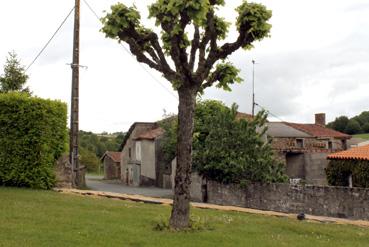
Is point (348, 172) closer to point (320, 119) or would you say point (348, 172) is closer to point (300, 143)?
point (300, 143)

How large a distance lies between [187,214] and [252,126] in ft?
48.0

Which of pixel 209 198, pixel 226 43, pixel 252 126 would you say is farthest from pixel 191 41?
pixel 209 198

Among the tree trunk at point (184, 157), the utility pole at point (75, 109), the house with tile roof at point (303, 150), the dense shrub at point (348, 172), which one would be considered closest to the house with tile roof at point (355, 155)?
the dense shrub at point (348, 172)

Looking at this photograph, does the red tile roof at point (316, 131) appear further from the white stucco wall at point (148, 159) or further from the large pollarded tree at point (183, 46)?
the large pollarded tree at point (183, 46)

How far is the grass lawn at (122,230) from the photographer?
1008 cm

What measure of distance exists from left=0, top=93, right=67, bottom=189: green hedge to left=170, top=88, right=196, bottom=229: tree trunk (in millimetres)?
9616

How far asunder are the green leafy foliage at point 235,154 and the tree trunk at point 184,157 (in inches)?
507

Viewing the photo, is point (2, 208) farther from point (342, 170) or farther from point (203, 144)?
point (342, 170)

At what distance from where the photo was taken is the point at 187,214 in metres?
12.1

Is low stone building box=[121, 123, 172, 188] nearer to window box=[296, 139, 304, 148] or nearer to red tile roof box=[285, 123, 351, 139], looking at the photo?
window box=[296, 139, 304, 148]

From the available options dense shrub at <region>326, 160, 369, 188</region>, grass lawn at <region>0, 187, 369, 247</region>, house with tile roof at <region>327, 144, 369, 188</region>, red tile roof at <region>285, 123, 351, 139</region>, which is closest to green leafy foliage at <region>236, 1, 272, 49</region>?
grass lawn at <region>0, 187, 369, 247</region>

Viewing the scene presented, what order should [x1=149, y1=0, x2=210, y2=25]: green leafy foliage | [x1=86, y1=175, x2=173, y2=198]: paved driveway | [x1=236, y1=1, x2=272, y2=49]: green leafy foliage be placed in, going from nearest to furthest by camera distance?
[x1=149, y1=0, x2=210, y2=25]: green leafy foliage
[x1=236, y1=1, x2=272, y2=49]: green leafy foliage
[x1=86, y1=175, x2=173, y2=198]: paved driveway

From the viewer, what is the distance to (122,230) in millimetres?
11156

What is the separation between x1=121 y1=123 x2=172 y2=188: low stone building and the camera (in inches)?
1838
